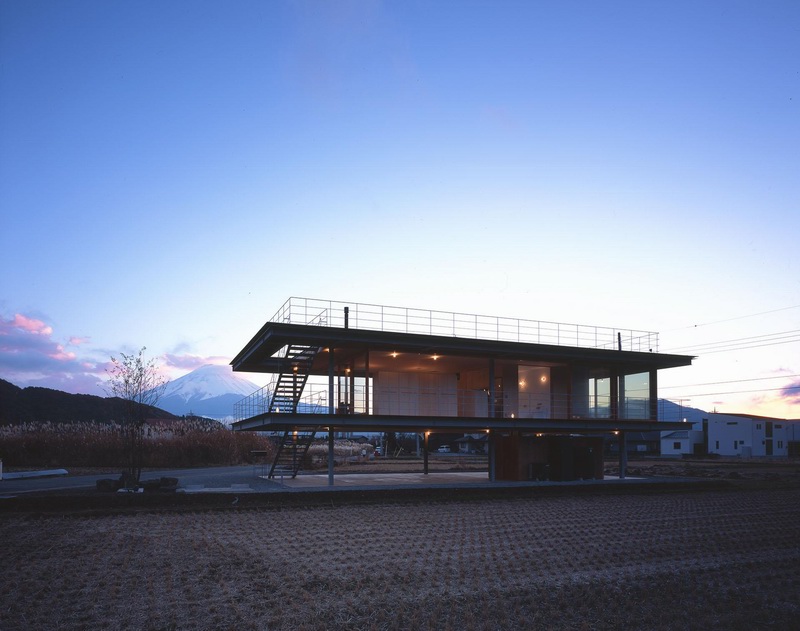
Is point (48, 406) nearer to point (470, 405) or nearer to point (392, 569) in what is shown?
point (470, 405)

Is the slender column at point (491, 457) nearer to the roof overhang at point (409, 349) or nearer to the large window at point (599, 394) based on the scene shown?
the roof overhang at point (409, 349)

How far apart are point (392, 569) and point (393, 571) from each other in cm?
18

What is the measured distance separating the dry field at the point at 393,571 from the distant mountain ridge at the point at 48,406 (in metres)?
73.1

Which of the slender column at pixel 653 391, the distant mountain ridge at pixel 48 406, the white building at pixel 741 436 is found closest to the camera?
the slender column at pixel 653 391

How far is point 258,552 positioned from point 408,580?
362 cm

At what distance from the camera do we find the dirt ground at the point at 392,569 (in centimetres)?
899

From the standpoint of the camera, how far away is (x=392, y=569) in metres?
11.6

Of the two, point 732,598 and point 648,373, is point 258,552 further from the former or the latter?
point 648,373

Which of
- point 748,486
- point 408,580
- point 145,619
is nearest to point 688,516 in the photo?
point 408,580

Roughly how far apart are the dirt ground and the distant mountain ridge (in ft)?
238

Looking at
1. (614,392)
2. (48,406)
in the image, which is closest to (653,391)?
(614,392)

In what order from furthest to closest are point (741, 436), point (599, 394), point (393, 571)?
point (741, 436) < point (599, 394) < point (393, 571)

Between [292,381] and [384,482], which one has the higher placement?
[292,381]

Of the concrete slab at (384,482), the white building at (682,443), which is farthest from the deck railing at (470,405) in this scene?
the white building at (682,443)
